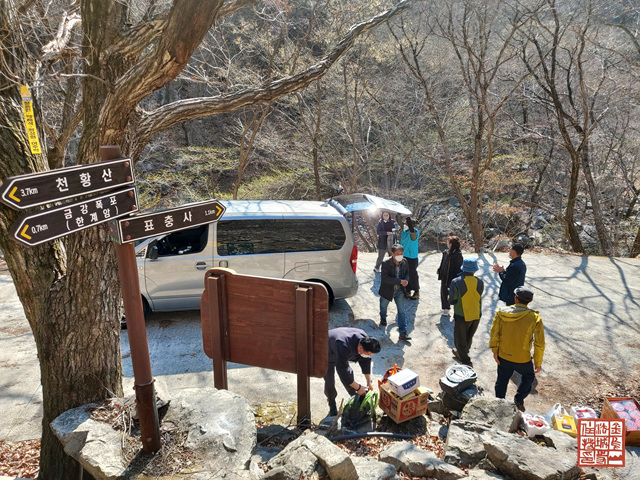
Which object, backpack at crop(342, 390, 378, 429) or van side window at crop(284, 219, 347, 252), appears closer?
backpack at crop(342, 390, 378, 429)

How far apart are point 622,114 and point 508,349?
645 inches

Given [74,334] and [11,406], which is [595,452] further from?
[11,406]

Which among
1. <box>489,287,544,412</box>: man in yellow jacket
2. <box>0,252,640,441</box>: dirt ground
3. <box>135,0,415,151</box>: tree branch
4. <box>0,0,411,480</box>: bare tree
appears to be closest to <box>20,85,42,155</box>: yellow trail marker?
<box>0,0,411,480</box>: bare tree

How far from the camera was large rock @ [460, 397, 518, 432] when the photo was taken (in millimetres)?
4309

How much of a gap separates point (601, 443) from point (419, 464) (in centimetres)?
198

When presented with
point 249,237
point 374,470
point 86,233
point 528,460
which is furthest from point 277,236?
point 528,460

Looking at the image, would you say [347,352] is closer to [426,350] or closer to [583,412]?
[426,350]

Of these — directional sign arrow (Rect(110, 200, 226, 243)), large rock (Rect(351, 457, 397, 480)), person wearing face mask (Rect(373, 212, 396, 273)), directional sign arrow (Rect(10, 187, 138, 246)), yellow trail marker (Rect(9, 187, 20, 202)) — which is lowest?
large rock (Rect(351, 457, 397, 480))

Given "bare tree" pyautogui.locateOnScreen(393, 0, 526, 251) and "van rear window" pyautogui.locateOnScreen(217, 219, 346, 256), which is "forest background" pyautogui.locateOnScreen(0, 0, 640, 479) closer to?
"bare tree" pyautogui.locateOnScreen(393, 0, 526, 251)

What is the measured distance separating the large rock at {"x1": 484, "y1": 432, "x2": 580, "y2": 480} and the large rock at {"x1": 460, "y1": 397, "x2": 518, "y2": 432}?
52 centimetres

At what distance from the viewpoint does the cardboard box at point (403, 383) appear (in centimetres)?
437

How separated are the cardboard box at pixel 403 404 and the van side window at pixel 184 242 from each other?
364 cm

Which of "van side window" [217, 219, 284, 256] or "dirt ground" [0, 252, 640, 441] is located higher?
"van side window" [217, 219, 284, 256]

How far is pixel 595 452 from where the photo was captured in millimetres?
3971
